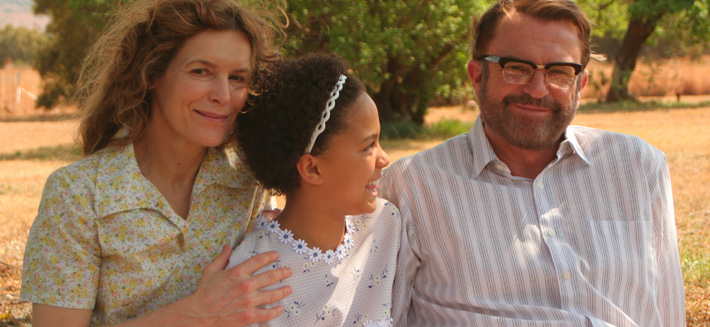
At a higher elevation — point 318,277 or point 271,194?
point 271,194

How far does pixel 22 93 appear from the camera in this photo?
87.9 ft

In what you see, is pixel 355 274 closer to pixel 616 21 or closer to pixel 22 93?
pixel 616 21

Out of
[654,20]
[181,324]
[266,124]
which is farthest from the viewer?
[654,20]

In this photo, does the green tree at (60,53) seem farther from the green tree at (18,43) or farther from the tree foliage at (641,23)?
the green tree at (18,43)

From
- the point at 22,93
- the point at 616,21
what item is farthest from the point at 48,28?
the point at 616,21

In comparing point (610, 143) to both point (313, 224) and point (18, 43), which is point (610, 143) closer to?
point (313, 224)

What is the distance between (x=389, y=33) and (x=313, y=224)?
9440mm

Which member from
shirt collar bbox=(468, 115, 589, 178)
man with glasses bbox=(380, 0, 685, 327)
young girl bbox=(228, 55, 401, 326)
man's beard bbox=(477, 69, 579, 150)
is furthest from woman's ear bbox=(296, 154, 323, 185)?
man's beard bbox=(477, 69, 579, 150)

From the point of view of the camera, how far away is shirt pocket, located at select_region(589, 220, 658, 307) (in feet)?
8.85

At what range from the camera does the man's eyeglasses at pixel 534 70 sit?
287cm

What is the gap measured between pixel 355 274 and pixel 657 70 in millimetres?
22896

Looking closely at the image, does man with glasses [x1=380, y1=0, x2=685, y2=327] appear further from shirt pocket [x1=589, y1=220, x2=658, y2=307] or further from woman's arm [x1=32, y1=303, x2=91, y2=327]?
woman's arm [x1=32, y1=303, x2=91, y2=327]

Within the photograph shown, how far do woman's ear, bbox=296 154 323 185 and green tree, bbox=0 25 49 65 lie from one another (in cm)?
4026

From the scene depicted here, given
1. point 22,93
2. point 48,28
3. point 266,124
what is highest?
point 266,124
